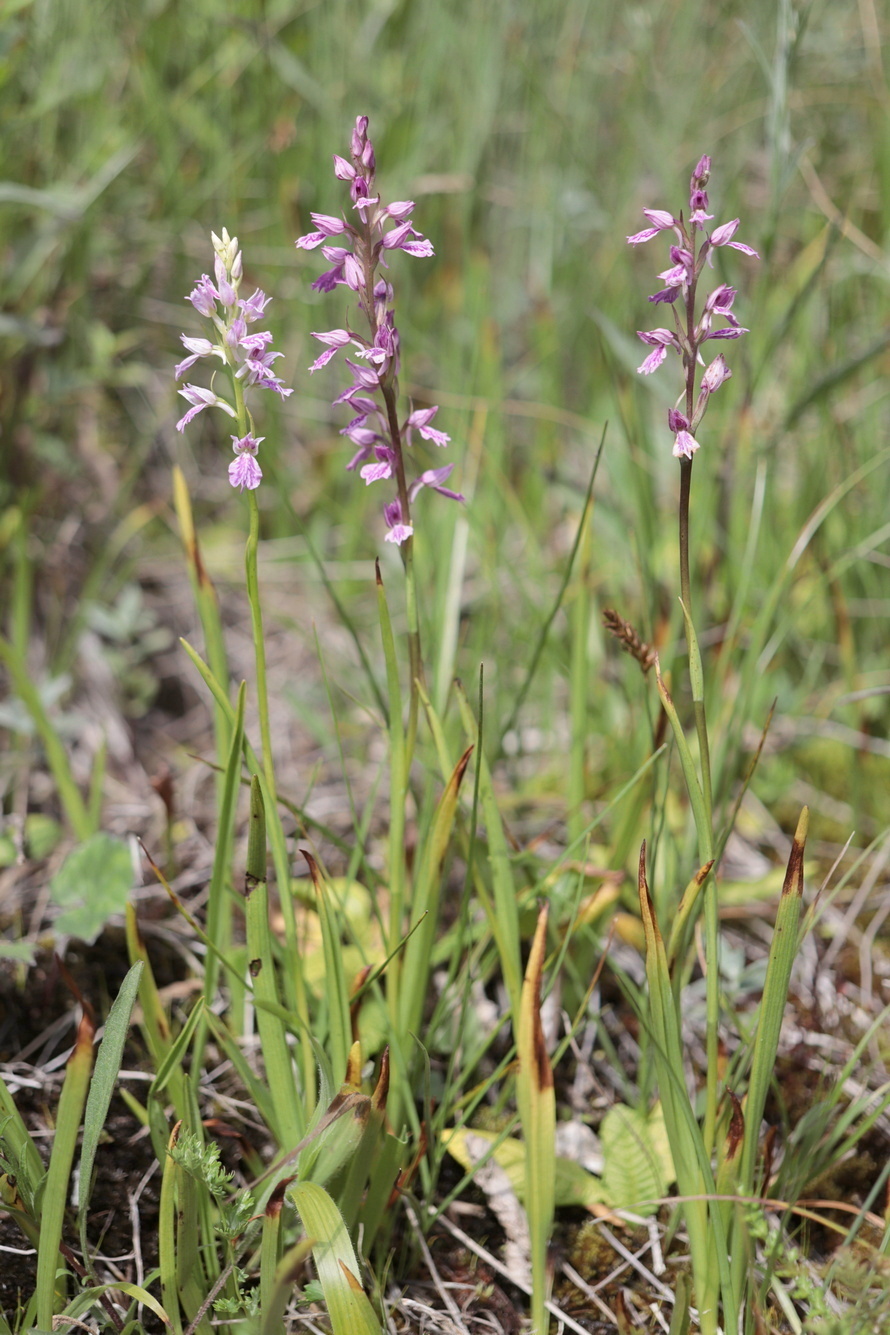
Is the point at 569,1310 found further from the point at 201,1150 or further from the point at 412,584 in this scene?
the point at 412,584

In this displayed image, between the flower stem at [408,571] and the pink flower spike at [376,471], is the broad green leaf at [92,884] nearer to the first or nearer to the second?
the flower stem at [408,571]

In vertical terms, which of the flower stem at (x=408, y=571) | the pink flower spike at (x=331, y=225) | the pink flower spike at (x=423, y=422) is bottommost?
the flower stem at (x=408, y=571)

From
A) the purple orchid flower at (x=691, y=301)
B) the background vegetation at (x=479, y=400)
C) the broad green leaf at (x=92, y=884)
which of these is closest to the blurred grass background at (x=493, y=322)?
the background vegetation at (x=479, y=400)

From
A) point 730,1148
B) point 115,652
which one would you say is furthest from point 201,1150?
point 115,652

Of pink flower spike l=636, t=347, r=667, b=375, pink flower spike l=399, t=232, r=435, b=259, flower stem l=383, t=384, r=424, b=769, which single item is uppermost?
pink flower spike l=399, t=232, r=435, b=259

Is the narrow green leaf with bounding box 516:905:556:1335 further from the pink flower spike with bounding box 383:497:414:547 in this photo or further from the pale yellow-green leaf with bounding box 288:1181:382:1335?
the pink flower spike with bounding box 383:497:414:547

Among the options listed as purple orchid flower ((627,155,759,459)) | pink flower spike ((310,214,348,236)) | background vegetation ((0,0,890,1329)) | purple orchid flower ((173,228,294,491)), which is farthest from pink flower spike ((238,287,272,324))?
background vegetation ((0,0,890,1329))

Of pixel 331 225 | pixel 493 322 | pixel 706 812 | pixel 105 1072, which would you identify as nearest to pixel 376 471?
pixel 331 225

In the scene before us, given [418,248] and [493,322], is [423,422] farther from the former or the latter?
[493,322]

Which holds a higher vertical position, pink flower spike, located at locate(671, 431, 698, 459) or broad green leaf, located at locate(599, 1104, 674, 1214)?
pink flower spike, located at locate(671, 431, 698, 459)
